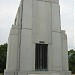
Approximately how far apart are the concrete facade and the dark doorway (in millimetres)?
419

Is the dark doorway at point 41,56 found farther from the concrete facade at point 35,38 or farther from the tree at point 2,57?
the tree at point 2,57

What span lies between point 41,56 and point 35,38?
116 centimetres

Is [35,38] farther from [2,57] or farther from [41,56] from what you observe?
[2,57]

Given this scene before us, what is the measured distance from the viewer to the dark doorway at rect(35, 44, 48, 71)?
10172mm

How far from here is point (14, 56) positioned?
9969mm

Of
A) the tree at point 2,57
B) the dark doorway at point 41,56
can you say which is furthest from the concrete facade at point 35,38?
the tree at point 2,57

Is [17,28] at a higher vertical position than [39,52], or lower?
higher

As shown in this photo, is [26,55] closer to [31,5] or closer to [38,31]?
[38,31]

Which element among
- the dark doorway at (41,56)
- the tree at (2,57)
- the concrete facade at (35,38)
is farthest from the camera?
the tree at (2,57)

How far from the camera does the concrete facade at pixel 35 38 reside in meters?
9.68

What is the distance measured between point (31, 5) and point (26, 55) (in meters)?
2.91

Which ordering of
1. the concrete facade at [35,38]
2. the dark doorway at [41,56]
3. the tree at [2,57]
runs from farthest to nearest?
the tree at [2,57]
the dark doorway at [41,56]
the concrete facade at [35,38]

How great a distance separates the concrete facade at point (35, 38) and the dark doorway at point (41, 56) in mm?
419

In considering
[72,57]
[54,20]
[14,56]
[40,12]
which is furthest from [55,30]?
[72,57]
